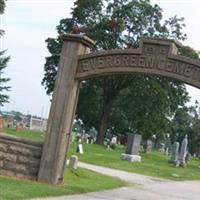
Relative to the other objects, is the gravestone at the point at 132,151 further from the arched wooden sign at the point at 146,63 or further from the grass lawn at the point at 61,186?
the arched wooden sign at the point at 146,63

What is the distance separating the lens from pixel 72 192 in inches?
574

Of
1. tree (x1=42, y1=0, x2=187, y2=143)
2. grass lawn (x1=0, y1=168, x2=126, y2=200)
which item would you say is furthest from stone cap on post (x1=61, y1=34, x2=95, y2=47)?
tree (x1=42, y1=0, x2=187, y2=143)

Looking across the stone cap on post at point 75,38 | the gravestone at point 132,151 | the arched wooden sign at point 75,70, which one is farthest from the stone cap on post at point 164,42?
the gravestone at point 132,151

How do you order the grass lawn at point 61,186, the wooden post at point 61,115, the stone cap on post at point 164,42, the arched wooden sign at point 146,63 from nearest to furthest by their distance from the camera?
1. the grass lawn at point 61,186
2. the arched wooden sign at point 146,63
3. the stone cap on post at point 164,42
4. the wooden post at point 61,115

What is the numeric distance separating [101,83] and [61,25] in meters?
6.75

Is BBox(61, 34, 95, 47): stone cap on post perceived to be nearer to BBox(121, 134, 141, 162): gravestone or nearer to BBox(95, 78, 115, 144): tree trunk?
BBox(121, 134, 141, 162): gravestone

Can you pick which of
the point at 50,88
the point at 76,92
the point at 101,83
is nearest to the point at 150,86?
the point at 101,83

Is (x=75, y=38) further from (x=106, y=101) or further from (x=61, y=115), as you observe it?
(x=106, y=101)

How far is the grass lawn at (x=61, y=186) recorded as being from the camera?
12779mm

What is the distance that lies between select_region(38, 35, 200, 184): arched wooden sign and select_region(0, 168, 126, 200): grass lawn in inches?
31.1

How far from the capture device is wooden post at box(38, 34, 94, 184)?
16.0 m

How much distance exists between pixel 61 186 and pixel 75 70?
3.06 m

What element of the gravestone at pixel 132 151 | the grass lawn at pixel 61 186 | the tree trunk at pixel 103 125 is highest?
the tree trunk at pixel 103 125

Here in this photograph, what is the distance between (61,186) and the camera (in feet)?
51.4
